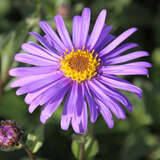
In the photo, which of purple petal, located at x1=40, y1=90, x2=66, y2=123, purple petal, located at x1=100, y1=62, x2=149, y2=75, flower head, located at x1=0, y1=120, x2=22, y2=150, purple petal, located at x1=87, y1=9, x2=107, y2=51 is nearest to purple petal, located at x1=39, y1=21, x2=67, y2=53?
purple petal, located at x1=87, y1=9, x2=107, y2=51

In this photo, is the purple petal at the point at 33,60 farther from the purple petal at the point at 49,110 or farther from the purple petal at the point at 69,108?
the purple petal at the point at 49,110

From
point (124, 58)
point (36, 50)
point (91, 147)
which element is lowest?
point (91, 147)

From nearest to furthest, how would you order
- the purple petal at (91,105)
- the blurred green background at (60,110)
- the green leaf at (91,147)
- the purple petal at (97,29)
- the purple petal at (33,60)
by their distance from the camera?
the purple petal at (91,105) → the purple petal at (33,60) → the purple petal at (97,29) → the green leaf at (91,147) → the blurred green background at (60,110)

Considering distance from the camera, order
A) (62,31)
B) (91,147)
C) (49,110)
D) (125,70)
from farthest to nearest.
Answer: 1. (91,147)
2. (62,31)
3. (125,70)
4. (49,110)

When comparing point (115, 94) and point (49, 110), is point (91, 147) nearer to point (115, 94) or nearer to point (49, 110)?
point (115, 94)

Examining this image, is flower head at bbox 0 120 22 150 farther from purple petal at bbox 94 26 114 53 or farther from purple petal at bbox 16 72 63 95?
purple petal at bbox 94 26 114 53

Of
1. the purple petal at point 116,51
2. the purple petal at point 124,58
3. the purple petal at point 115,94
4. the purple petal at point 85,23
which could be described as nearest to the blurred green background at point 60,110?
the purple petal at point 85,23

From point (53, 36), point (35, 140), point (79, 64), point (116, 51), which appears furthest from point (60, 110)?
point (116, 51)

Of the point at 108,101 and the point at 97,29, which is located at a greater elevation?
the point at 97,29
